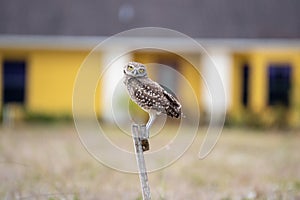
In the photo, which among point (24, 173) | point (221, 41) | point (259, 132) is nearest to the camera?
point (24, 173)

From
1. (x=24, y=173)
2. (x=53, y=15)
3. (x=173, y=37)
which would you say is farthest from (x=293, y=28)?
(x=24, y=173)

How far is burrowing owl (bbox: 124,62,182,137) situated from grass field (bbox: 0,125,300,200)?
162 centimetres

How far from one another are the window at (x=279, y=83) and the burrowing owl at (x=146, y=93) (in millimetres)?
16166

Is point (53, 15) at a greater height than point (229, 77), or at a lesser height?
greater

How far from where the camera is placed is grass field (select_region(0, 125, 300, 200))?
841cm

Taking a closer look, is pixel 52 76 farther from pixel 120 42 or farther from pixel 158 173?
pixel 158 173

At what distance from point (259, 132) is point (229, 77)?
2.57 metres

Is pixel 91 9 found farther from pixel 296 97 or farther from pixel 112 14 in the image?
pixel 296 97

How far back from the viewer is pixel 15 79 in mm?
22547

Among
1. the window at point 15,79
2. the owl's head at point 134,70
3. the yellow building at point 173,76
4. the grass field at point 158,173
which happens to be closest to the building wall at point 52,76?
the yellow building at point 173,76

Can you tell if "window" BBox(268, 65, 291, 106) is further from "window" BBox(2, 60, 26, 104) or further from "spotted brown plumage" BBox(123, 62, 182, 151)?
"spotted brown plumage" BBox(123, 62, 182, 151)

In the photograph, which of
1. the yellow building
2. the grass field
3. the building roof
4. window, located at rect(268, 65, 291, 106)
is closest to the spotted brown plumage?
the grass field

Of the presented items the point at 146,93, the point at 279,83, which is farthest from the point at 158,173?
the point at 279,83

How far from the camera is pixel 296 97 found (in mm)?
19766
